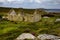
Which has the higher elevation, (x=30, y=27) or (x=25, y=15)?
(x=25, y=15)

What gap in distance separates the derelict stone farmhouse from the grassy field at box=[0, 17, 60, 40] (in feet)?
0.20

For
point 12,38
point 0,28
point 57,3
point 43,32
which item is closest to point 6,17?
point 0,28

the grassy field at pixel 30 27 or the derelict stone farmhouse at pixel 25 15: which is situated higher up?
the derelict stone farmhouse at pixel 25 15

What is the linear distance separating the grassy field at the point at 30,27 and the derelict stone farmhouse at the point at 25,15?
0.06 metres

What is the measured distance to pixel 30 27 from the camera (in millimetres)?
2230

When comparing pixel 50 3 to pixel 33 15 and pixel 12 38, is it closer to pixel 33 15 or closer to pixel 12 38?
pixel 33 15

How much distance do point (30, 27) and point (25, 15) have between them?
195 mm

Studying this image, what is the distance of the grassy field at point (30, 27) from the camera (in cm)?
219

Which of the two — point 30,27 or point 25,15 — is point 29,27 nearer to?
point 30,27

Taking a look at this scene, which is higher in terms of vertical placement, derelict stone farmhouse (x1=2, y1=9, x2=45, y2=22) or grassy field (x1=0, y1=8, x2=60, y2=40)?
derelict stone farmhouse (x1=2, y1=9, x2=45, y2=22)

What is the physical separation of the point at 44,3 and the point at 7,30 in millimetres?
657

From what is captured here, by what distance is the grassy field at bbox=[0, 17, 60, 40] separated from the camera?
219cm

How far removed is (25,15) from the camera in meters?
2.28

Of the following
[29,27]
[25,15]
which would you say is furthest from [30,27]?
[25,15]
